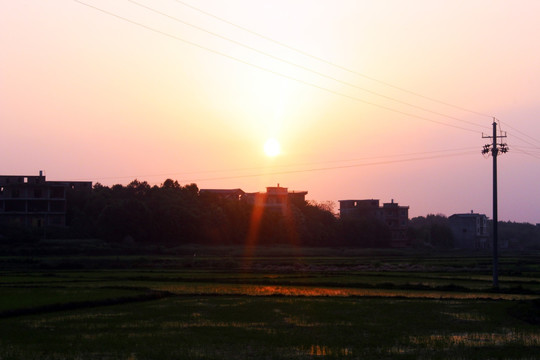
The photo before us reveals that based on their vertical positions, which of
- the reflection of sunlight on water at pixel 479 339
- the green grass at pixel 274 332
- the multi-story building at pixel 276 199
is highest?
the multi-story building at pixel 276 199

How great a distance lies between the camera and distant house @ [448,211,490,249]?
12550cm

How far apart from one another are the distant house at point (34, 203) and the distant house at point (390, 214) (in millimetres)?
50201

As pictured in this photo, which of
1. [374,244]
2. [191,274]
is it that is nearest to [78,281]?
A: [191,274]

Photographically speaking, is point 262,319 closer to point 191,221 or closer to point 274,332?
point 274,332

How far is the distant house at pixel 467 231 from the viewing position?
126m

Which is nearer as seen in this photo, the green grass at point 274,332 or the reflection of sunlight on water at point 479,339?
the green grass at point 274,332

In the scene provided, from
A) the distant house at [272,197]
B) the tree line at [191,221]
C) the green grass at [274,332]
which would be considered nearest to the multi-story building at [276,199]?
the distant house at [272,197]

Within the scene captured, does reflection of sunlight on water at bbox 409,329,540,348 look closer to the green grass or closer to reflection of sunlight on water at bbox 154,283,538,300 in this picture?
the green grass

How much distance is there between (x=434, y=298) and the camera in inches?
1155

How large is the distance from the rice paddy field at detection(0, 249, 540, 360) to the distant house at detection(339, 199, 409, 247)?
74388 mm

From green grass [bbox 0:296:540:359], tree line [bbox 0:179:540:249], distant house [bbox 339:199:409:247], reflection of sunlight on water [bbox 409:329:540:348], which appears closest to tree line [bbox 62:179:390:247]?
tree line [bbox 0:179:540:249]

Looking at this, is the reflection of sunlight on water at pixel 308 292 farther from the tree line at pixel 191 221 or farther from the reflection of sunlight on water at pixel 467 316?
the tree line at pixel 191 221

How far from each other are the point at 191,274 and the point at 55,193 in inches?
1807

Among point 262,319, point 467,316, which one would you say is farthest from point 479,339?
point 262,319
